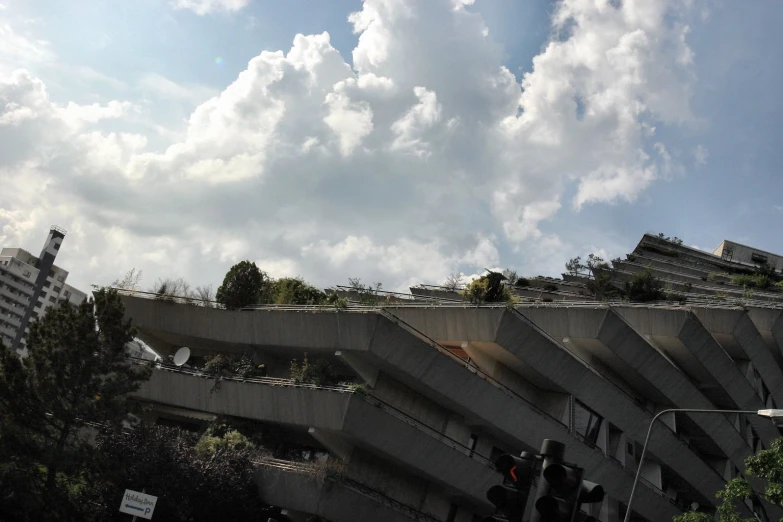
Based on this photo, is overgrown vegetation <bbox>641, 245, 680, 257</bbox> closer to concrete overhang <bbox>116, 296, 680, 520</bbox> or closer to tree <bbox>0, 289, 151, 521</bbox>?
concrete overhang <bbox>116, 296, 680, 520</bbox>

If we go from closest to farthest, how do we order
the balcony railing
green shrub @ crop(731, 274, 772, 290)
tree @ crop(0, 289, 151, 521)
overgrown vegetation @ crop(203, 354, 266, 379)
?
1. tree @ crop(0, 289, 151, 521)
2. the balcony railing
3. overgrown vegetation @ crop(203, 354, 266, 379)
4. green shrub @ crop(731, 274, 772, 290)

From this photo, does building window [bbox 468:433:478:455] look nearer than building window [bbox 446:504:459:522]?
No

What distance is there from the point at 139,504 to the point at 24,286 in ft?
385

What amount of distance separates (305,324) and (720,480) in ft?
90.2

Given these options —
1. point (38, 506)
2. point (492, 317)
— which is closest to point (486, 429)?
point (492, 317)

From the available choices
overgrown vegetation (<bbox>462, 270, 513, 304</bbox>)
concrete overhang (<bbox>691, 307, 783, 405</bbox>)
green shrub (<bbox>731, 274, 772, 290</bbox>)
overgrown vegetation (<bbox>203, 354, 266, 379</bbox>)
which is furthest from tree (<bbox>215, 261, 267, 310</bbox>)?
green shrub (<bbox>731, 274, 772, 290</bbox>)

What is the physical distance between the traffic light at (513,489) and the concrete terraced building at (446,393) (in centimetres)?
1784

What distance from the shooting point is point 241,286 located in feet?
100.0

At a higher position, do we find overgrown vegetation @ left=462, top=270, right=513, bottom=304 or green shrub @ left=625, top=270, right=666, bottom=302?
green shrub @ left=625, top=270, right=666, bottom=302

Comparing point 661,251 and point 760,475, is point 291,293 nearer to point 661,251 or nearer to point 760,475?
point 760,475

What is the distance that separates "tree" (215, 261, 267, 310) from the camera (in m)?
30.4

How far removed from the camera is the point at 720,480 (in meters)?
41.5

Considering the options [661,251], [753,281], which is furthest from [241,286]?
[661,251]

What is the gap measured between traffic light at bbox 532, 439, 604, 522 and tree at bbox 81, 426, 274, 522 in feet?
63.5
